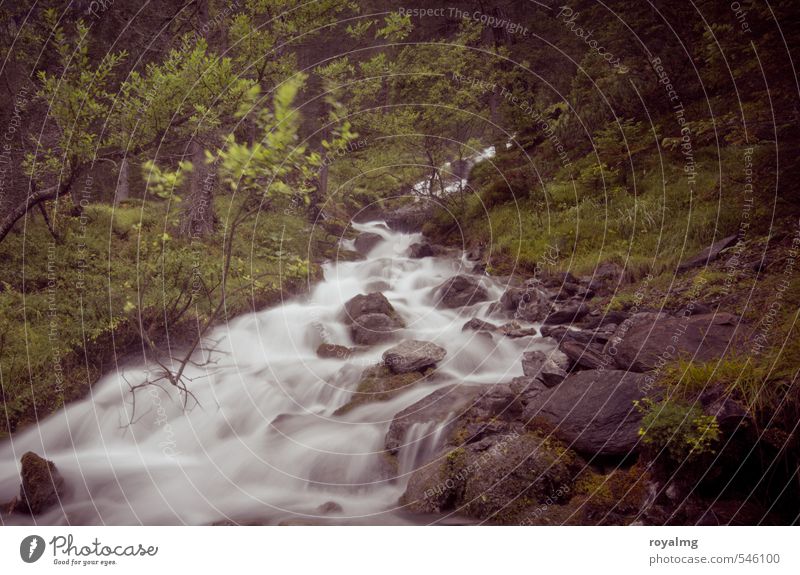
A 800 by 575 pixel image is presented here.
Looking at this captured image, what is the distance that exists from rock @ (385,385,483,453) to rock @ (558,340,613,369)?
1101mm

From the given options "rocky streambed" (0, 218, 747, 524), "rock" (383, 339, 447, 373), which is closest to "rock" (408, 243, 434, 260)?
"rocky streambed" (0, 218, 747, 524)

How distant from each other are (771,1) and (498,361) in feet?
15.5

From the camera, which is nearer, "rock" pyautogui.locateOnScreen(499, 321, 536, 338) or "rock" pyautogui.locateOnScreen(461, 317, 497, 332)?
"rock" pyautogui.locateOnScreen(499, 321, 536, 338)

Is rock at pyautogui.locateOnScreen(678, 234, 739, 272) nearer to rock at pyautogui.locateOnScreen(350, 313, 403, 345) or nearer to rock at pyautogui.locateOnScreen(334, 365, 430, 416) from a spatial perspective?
rock at pyautogui.locateOnScreen(334, 365, 430, 416)

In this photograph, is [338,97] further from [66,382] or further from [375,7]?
[66,382]

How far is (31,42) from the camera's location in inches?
226

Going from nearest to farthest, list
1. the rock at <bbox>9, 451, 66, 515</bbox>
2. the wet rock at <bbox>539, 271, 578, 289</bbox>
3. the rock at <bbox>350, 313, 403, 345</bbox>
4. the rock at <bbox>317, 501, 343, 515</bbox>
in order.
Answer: the rock at <bbox>9, 451, 66, 515</bbox> < the rock at <bbox>317, 501, 343, 515</bbox> < the rock at <bbox>350, 313, 403, 345</bbox> < the wet rock at <bbox>539, 271, 578, 289</bbox>

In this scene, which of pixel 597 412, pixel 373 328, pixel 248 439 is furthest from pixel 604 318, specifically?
pixel 248 439

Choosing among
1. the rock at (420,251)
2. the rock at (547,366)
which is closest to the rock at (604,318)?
the rock at (547,366)

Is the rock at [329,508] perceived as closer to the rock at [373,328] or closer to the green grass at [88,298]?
the green grass at [88,298]

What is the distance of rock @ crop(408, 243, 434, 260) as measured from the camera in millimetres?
10412

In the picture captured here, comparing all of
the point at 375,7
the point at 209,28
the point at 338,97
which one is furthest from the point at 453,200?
the point at 209,28

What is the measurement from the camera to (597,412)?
3844 millimetres

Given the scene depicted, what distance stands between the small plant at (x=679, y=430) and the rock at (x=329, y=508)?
9.01ft
